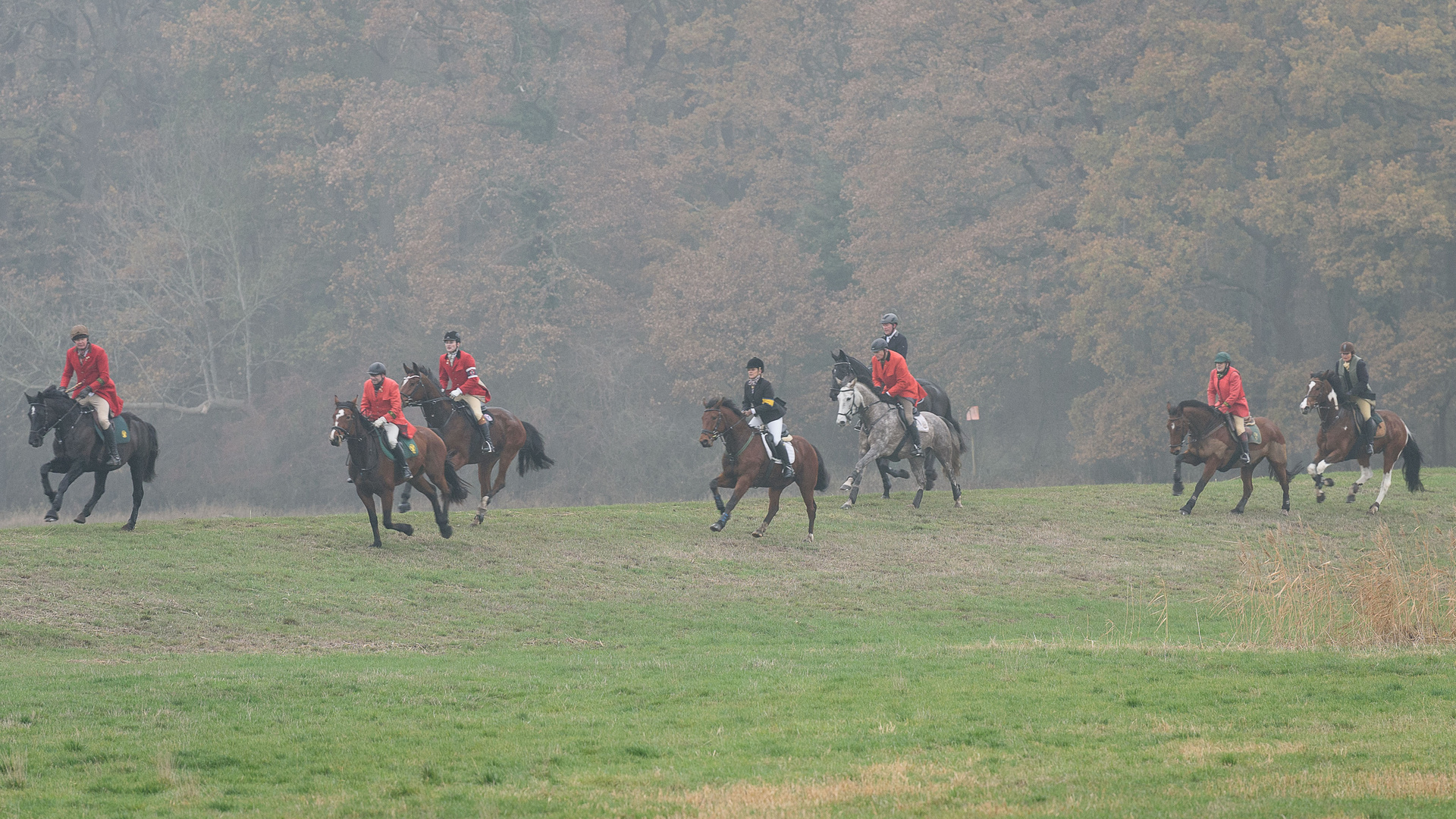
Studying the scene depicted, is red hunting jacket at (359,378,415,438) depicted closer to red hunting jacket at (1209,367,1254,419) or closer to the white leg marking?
red hunting jacket at (1209,367,1254,419)

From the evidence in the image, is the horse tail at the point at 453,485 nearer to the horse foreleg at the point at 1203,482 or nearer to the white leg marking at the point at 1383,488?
the horse foreleg at the point at 1203,482

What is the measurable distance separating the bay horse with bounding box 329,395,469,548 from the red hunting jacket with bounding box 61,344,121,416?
2.80 metres

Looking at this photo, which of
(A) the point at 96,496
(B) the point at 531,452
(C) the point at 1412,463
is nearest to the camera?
(A) the point at 96,496

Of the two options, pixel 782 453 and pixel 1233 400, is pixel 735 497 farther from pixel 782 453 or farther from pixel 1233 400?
pixel 1233 400

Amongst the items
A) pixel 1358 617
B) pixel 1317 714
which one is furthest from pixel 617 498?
pixel 1317 714

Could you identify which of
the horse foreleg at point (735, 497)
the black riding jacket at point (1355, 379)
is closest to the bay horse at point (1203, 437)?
the black riding jacket at point (1355, 379)

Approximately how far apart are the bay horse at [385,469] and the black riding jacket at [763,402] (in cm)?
413

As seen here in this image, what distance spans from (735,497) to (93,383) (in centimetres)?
847

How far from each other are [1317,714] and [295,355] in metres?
46.5

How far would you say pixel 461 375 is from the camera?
22.3 m

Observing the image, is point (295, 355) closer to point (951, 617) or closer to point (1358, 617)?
point (951, 617)

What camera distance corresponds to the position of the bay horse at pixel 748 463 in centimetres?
2103

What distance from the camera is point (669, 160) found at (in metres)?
54.1

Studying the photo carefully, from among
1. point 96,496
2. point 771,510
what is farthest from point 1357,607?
point 96,496
